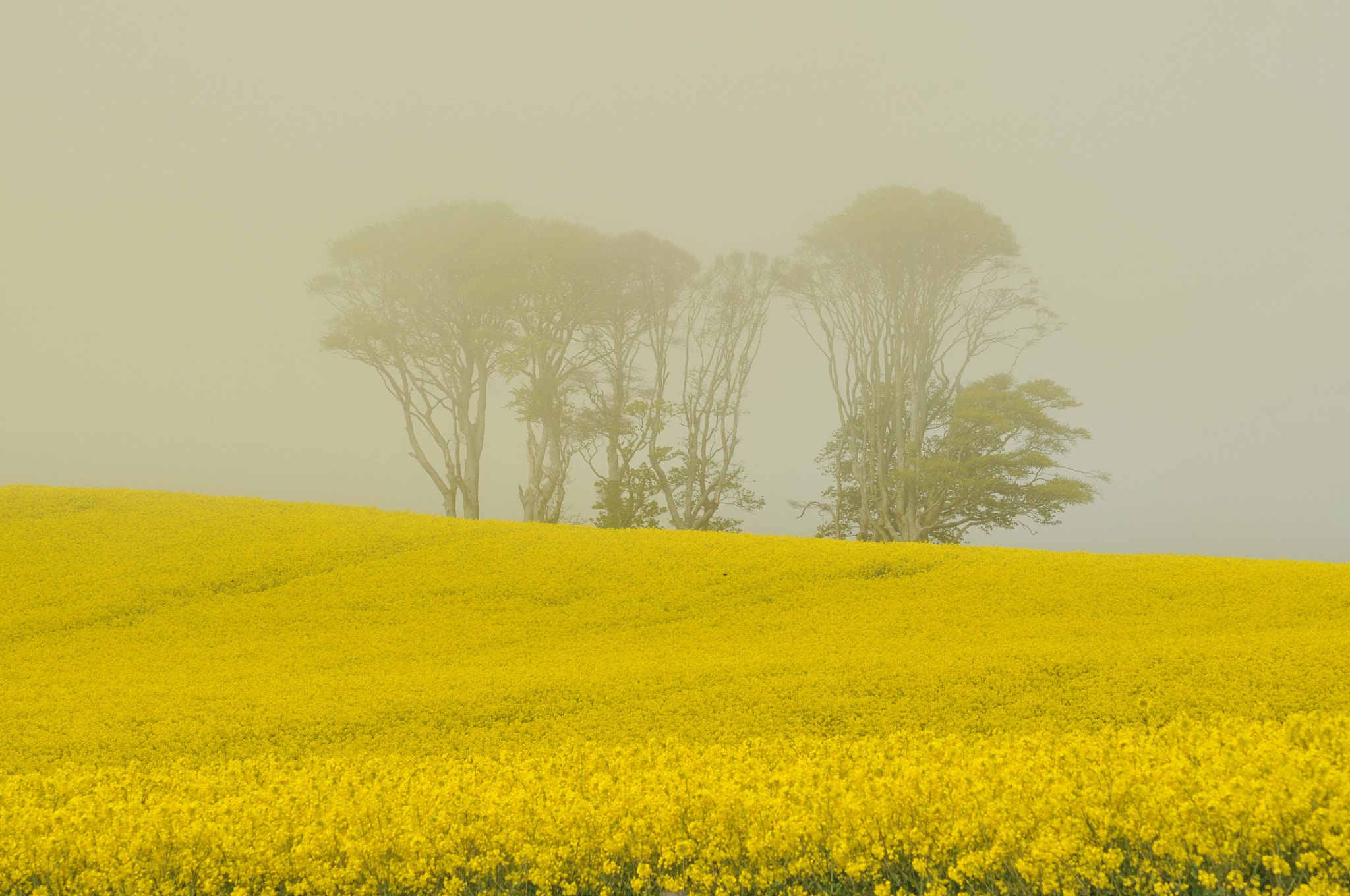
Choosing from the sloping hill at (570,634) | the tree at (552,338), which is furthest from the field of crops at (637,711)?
the tree at (552,338)

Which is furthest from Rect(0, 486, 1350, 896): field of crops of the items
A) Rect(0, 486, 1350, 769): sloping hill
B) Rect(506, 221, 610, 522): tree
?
Rect(506, 221, 610, 522): tree

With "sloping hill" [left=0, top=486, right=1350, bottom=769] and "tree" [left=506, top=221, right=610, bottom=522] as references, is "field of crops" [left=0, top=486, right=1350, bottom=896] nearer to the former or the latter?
"sloping hill" [left=0, top=486, right=1350, bottom=769]

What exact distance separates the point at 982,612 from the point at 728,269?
58.9ft

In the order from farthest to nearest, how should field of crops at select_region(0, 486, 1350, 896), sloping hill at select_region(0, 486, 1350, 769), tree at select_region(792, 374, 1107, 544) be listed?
tree at select_region(792, 374, 1107, 544) → sloping hill at select_region(0, 486, 1350, 769) → field of crops at select_region(0, 486, 1350, 896)

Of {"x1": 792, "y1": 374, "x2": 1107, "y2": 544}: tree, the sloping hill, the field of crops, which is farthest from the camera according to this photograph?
{"x1": 792, "y1": 374, "x2": 1107, "y2": 544}: tree

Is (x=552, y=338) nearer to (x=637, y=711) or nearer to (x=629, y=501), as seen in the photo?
(x=629, y=501)

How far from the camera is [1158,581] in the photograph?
1354cm

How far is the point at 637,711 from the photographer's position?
8.61m

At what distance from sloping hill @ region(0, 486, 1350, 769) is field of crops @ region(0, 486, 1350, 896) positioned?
0.23 feet

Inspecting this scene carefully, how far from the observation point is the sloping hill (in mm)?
8438

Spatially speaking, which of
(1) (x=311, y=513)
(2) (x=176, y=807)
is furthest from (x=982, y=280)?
(2) (x=176, y=807)

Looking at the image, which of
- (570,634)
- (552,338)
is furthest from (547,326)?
(570,634)

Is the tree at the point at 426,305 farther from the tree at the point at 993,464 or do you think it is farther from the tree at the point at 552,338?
the tree at the point at 993,464

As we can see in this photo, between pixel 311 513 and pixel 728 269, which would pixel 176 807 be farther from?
pixel 728 269
